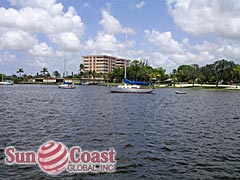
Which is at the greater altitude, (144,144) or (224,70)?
(224,70)

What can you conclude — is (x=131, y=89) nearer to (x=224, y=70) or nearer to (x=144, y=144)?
(x=144, y=144)

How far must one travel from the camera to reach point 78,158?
1612cm

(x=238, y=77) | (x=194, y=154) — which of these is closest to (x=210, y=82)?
(x=238, y=77)

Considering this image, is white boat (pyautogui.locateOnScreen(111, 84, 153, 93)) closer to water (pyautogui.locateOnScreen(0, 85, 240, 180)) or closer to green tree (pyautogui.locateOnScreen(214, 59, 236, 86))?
water (pyautogui.locateOnScreen(0, 85, 240, 180))

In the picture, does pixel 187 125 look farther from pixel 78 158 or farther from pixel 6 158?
pixel 6 158

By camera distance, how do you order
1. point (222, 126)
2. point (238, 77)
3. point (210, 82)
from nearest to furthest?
1. point (222, 126)
2. point (238, 77)
3. point (210, 82)

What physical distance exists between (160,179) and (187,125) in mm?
16956
